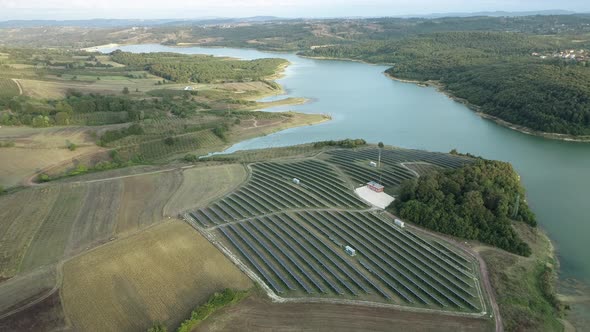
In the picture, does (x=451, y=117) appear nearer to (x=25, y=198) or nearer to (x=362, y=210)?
(x=362, y=210)

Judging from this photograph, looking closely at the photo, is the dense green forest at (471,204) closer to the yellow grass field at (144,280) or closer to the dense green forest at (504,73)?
the yellow grass field at (144,280)

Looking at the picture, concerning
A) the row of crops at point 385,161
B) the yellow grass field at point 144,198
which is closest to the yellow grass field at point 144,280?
the yellow grass field at point 144,198

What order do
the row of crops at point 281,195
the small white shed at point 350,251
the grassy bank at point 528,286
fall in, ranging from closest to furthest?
the grassy bank at point 528,286, the small white shed at point 350,251, the row of crops at point 281,195

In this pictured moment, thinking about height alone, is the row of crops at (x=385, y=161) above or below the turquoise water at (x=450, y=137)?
above

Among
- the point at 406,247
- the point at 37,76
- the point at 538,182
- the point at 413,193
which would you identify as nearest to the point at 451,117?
the point at 538,182

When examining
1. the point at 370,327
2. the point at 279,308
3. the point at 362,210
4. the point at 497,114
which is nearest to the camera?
the point at 370,327
